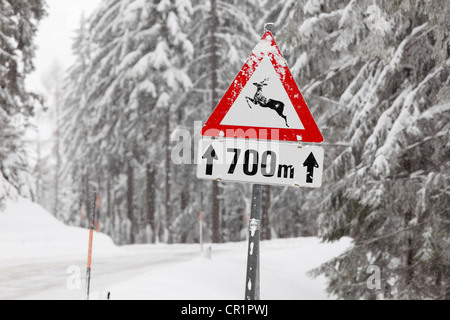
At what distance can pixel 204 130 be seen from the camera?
14.6 feet

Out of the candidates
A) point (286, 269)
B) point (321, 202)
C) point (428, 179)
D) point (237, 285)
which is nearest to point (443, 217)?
point (428, 179)

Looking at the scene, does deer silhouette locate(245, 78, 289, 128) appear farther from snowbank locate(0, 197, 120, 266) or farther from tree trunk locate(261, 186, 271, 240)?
tree trunk locate(261, 186, 271, 240)

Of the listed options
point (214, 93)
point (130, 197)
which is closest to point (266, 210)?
point (214, 93)

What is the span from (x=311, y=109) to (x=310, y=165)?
871 centimetres

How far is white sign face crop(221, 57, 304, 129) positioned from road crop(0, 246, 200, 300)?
17.1 feet

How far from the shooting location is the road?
30.3ft

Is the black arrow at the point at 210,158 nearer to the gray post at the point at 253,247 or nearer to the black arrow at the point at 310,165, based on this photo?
the gray post at the point at 253,247

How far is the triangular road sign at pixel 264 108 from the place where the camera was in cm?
432

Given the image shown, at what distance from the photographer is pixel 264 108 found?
430 cm

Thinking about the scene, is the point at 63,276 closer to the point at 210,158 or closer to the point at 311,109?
the point at 311,109

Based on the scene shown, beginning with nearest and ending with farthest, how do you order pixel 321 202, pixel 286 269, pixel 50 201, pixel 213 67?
pixel 321 202
pixel 286 269
pixel 213 67
pixel 50 201

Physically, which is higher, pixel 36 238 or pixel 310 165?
pixel 310 165

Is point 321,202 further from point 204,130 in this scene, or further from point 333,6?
point 204,130

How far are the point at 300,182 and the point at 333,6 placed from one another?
8799mm
